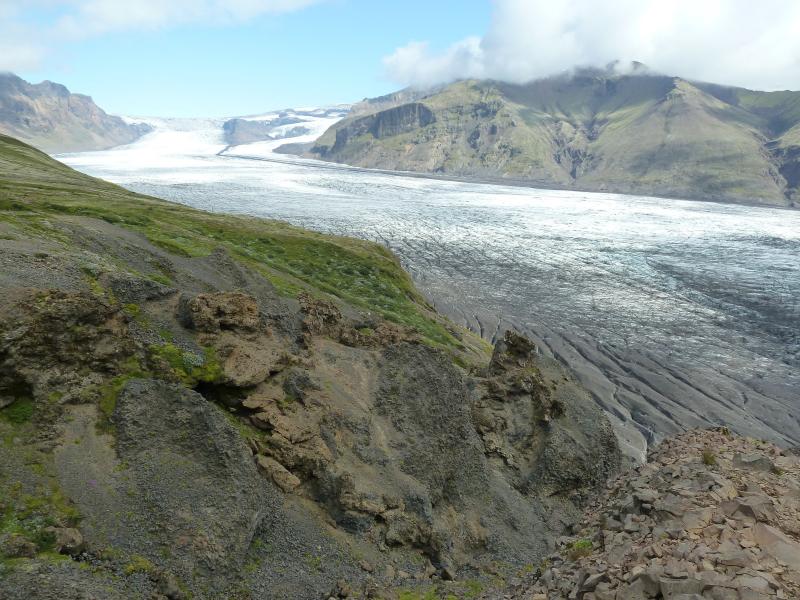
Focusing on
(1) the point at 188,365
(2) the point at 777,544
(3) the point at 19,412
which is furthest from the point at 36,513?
(2) the point at 777,544

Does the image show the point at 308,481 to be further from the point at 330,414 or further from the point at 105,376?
the point at 105,376

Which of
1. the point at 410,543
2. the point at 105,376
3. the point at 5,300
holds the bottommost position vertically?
the point at 410,543

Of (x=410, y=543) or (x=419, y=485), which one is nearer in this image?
(x=410, y=543)

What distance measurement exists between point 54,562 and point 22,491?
2.44m

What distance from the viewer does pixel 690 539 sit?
52.6 ft

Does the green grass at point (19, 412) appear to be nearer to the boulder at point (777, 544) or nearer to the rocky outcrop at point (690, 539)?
the rocky outcrop at point (690, 539)

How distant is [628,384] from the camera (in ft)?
196

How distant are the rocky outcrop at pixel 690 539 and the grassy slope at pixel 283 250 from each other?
24.0 m

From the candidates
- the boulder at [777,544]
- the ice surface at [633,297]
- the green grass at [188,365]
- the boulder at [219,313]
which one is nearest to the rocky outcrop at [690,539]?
the boulder at [777,544]

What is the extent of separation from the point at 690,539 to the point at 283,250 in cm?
5084

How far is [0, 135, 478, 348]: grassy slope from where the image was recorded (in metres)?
47.2

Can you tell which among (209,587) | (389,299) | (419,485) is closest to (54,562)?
(209,587)

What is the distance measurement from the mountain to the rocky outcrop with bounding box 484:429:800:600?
326 centimetres

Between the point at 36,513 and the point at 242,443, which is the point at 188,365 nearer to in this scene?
the point at 242,443
